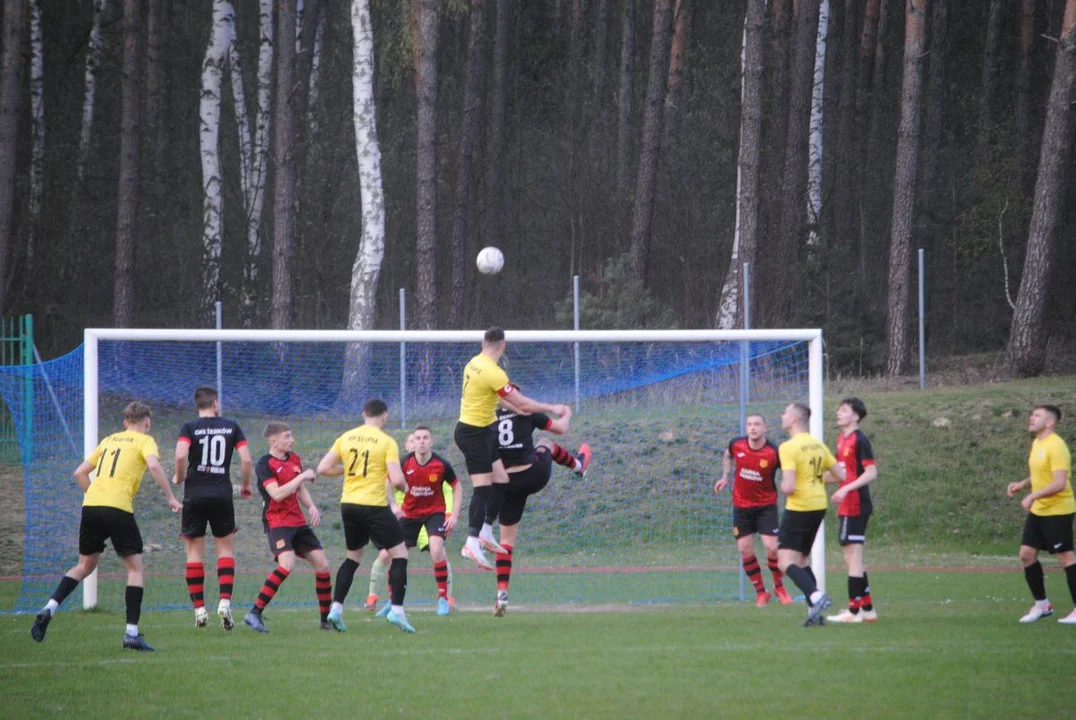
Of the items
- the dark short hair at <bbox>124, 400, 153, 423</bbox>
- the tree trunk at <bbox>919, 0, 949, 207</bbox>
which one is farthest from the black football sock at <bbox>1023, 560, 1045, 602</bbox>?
the tree trunk at <bbox>919, 0, 949, 207</bbox>

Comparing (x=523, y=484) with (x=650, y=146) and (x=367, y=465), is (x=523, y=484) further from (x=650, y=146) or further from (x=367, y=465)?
(x=650, y=146)

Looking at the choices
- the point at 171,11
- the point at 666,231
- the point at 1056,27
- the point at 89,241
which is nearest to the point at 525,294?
the point at 666,231

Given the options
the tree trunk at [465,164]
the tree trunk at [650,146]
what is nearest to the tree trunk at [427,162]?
the tree trunk at [465,164]

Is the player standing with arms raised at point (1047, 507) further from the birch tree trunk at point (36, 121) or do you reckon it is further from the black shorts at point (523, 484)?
the birch tree trunk at point (36, 121)

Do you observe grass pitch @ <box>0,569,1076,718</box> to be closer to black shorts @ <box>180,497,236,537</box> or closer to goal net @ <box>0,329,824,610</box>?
black shorts @ <box>180,497,236,537</box>

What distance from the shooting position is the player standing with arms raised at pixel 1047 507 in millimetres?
10070

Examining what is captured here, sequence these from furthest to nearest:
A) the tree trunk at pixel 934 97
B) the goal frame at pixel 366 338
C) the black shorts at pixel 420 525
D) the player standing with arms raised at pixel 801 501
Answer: the tree trunk at pixel 934 97, the goal frame at pixel 366 338, the black shorts at pixel 420 525, the player standing with arms raised at pixel 801 501

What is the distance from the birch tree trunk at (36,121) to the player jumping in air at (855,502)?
2204cm

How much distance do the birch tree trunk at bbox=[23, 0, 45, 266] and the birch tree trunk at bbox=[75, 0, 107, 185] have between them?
1.56 m

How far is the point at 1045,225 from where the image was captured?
22016 mm

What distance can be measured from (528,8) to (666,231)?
11608 mm

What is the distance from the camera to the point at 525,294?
31.0 m

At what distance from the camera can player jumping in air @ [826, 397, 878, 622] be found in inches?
401

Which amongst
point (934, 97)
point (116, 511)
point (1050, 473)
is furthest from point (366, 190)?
point (934, 97)
